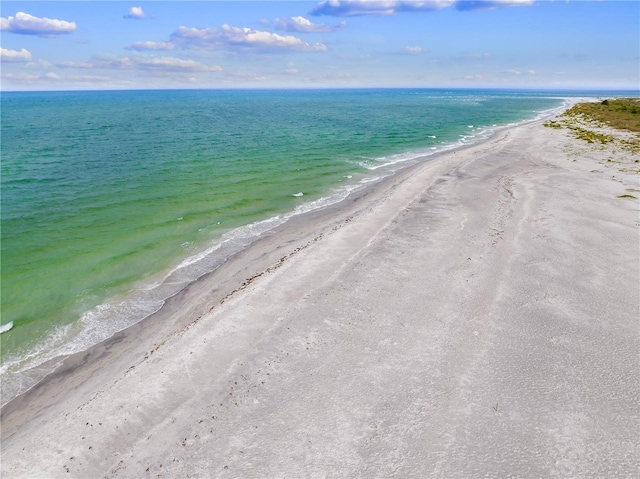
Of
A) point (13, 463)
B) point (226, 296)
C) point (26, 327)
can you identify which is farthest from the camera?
point (226, 296)

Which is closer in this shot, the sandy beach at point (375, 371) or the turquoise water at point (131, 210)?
the sandy beach at point (375, 371)

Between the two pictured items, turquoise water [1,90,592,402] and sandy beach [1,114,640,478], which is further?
turquoise water [1,90,592,402]

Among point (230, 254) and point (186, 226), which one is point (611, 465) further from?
point (186, 226)

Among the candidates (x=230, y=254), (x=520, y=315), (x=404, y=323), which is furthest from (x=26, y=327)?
(x=520, y=315)

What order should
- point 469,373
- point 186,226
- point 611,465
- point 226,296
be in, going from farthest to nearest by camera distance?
1. point 186,226
2. point 226,296
3. point 469,373
4. point 611,465

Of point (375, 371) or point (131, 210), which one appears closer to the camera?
point (375, 371)

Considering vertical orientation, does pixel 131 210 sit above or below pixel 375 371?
above

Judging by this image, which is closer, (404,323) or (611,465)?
(611,465)

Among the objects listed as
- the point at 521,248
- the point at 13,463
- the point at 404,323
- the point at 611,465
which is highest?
the point at 521,248
